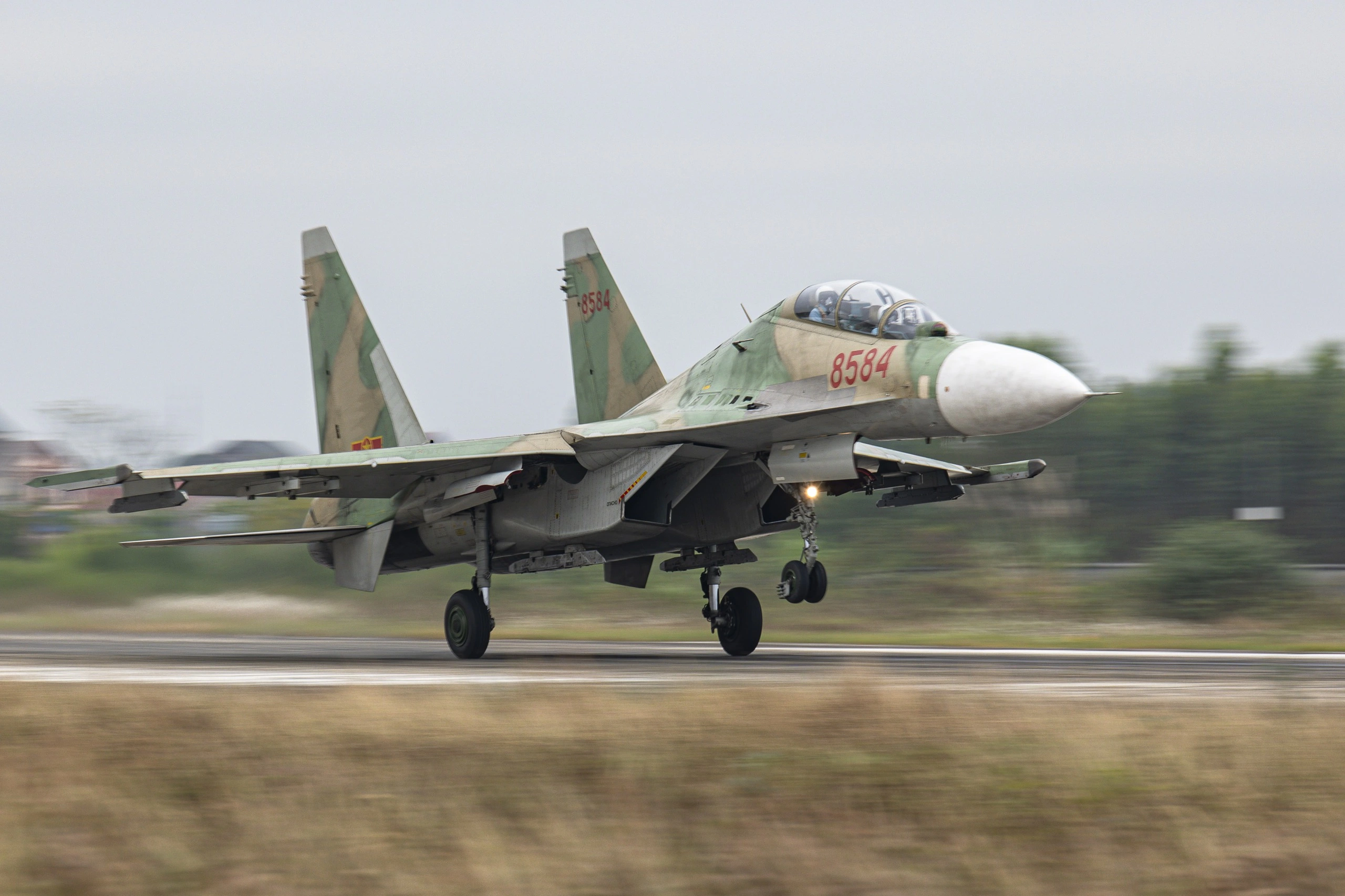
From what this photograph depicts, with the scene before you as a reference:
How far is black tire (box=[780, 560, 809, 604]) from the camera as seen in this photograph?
13.9 meters

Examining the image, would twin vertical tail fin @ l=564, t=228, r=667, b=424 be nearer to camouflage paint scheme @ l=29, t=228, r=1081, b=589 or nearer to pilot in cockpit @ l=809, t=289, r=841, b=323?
camouflage paint scheme @ l=29, t=228, r=1081, b=589

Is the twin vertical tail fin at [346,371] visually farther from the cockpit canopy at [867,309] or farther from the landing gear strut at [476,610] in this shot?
the cockpit canopy at [867,309]

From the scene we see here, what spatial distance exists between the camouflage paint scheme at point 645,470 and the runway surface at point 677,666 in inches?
61.0

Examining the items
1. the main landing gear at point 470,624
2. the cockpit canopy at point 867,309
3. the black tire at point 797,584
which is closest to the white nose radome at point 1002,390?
the cockpit canopy at point 867,309

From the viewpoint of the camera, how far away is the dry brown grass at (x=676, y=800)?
555cm

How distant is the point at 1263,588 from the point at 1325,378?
2468 cm

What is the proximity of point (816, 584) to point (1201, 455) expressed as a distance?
3683cm

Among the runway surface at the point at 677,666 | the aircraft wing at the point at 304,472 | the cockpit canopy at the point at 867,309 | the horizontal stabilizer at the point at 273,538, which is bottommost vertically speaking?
the runway surface at the point at 677,666

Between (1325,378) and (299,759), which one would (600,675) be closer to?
(299,759)

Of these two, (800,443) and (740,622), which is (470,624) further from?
(800,443)

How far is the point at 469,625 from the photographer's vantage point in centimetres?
1678

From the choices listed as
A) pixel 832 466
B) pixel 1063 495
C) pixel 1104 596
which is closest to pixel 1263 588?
pixel 1104 596

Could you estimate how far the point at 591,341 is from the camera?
21219 millimetres

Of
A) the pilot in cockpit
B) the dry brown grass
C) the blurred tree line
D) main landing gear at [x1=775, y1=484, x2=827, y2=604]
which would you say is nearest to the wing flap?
the pilot in cockpit
